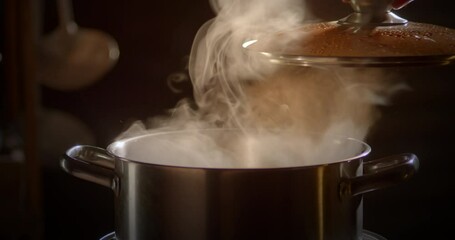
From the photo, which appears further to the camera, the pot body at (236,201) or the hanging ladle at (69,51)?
the hanging ladle at (69,51)

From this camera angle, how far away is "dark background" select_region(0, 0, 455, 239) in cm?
121

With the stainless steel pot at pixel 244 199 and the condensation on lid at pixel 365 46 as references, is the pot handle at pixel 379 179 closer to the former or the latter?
the stainless steel pot at pixel 244 199

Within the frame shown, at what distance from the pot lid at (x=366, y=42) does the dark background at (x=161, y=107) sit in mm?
456

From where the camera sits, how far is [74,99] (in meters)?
1.22

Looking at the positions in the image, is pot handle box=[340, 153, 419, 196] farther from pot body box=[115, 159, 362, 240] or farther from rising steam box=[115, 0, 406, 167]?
rising steam box=[115, 0, 406, 167]

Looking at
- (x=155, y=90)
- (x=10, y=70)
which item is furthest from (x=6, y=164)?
(x=10, y=70)

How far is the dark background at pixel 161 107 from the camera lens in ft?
3.96

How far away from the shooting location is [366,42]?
0.70m

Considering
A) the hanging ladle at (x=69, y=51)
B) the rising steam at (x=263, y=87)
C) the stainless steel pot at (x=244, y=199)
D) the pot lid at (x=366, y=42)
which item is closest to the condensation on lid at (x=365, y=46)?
the pot lid at (x=366, y=42)

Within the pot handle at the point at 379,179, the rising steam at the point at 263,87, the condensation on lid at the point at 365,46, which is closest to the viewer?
the condensation on lid at the point at 365,46

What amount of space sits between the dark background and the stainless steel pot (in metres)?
0.43

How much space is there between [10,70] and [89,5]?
16.7 inches

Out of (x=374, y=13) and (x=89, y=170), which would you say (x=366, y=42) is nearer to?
(x=374, y=13)

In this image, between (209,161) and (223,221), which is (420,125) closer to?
(209,161)
